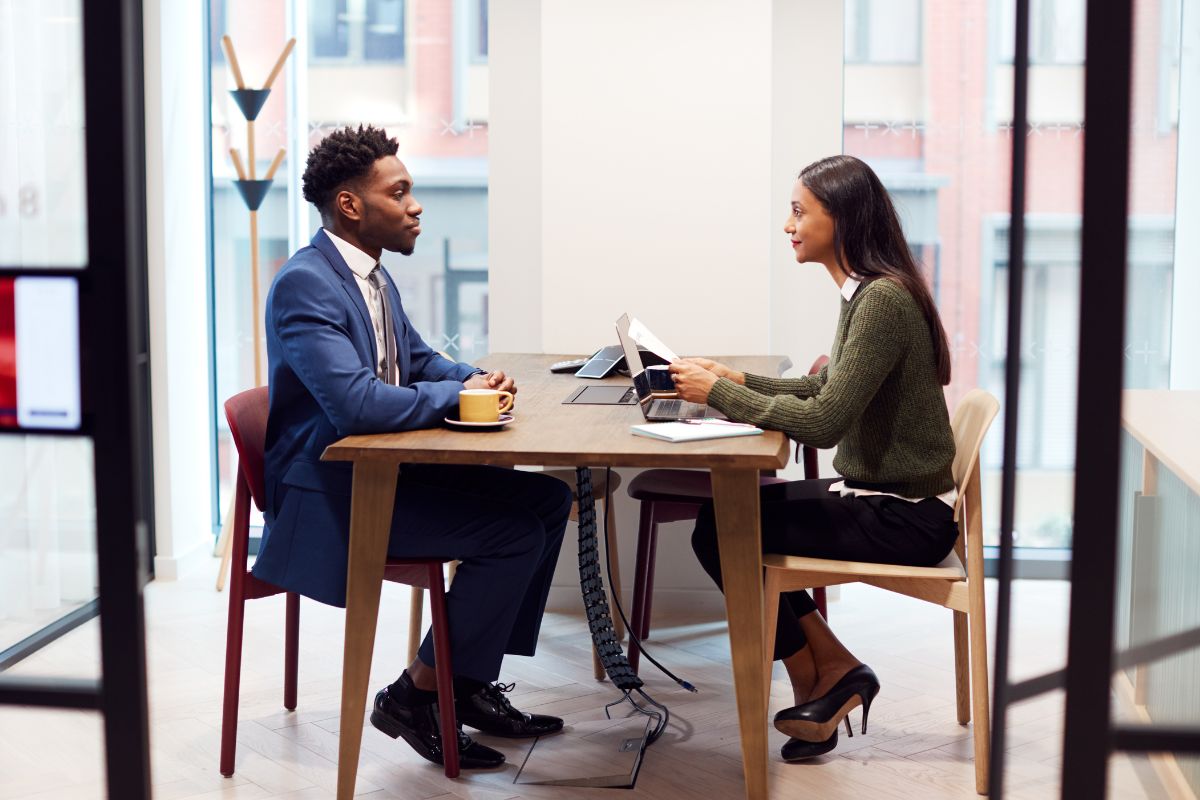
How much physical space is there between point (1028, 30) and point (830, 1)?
2.88 meters

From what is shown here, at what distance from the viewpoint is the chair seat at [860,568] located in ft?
8.42

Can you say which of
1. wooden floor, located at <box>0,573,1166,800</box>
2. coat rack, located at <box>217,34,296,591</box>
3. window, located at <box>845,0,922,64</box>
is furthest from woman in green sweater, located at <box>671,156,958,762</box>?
coat rack, located at <box>217,34,296,591</box>

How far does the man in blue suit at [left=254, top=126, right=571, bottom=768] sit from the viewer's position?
2498mm

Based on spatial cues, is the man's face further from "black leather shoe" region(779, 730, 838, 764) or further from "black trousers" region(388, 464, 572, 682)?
"black leather shoe" region(779, 730, 838, 764)

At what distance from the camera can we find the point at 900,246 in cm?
277

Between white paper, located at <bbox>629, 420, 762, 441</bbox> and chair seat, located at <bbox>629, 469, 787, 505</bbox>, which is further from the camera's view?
chair seat, located at <bbox>629, 469, 787, 505</bbox>

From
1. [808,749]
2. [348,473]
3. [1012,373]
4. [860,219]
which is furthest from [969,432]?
[1012,373]

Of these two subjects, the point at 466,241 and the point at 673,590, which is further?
the point at 466,241

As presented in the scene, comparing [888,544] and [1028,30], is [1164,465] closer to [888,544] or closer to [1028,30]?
[888,544]

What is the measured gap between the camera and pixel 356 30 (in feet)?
15.0

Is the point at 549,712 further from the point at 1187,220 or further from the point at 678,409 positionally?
the point at 1187,220

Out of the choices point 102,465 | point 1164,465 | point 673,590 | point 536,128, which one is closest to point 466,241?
point 536,128

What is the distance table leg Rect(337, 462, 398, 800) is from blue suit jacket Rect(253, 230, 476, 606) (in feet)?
0.32

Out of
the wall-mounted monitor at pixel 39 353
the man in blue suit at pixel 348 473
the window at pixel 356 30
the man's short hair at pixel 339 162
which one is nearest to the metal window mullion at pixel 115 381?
the wall-mounted monitor at pixel 39 353
